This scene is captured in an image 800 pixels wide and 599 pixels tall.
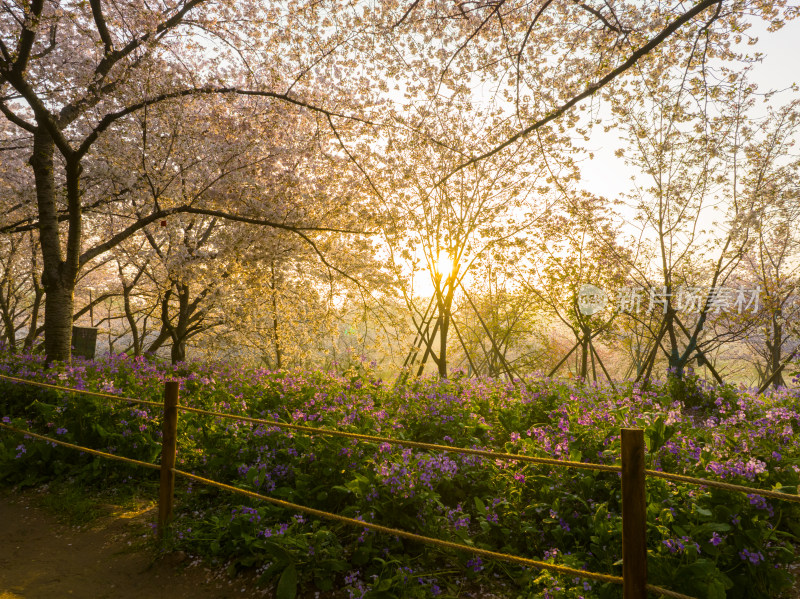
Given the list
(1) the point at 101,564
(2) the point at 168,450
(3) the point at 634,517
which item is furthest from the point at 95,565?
(3) the point at 634,517

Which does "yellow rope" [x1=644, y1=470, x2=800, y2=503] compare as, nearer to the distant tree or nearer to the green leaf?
the green leaf

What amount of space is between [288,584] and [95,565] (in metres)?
1.96

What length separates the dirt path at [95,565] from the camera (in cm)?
385

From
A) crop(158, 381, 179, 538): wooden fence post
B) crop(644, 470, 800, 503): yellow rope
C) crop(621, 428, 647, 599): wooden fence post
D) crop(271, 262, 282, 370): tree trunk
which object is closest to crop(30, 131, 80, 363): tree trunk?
crop(271, 262, 282, 370): tree trunk

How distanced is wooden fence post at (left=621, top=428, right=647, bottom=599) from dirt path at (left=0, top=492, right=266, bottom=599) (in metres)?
2.73

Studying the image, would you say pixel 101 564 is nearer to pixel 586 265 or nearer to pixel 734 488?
pixel 734 488

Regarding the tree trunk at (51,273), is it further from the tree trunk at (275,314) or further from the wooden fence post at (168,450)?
the wooden fence post at (168,450)

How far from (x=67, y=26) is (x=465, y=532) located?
1425 centimetres

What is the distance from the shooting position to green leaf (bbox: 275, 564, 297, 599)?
3551 mm

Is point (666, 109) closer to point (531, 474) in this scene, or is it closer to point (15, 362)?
point (531, 474)

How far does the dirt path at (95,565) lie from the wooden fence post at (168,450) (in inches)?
13.0

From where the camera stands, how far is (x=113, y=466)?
590 cm

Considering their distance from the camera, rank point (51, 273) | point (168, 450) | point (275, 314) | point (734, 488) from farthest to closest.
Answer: point (275, 314) → point (51, 273) → point (168, 450) → point (734, 488)

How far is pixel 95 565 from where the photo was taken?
4.26m
